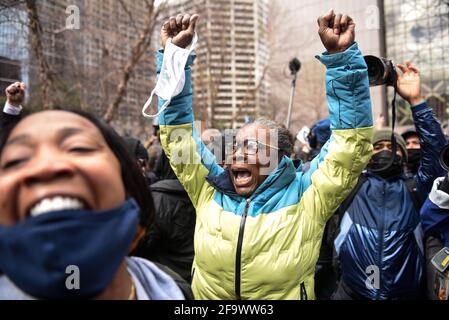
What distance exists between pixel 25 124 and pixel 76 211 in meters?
0.33

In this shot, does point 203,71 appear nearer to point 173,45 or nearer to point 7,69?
point 7,69

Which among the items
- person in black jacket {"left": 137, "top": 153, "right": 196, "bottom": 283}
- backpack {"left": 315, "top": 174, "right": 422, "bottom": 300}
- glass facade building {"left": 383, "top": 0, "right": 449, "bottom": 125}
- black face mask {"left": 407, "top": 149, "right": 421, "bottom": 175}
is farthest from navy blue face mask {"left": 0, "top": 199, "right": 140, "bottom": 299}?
glass facade building {"left": 383, "top": 0, "right": 449, "bottom": 125}

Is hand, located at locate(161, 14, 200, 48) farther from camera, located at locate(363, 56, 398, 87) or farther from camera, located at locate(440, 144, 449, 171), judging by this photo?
camera, located at locate(440, 144, 449, 171)

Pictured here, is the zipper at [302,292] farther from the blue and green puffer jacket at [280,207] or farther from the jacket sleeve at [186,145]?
the jacket sleeve at [186,145]

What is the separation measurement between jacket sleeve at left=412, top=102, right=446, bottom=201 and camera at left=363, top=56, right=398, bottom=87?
16.3 inches

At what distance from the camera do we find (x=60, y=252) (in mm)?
883

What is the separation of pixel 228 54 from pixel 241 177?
1262 cm

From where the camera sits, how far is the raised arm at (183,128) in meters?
1.96

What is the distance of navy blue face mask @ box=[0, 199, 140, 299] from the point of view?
2.88 feet

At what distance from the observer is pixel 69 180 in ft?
3.12

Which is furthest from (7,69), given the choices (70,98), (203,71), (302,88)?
(302,88)

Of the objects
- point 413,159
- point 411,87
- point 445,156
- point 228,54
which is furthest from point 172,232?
point 228,54

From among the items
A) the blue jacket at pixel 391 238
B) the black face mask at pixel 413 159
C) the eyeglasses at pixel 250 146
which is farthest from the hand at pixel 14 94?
the black face mask at pixel 413 159

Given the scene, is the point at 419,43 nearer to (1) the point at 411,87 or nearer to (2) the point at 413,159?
(2) the point at 413,159
